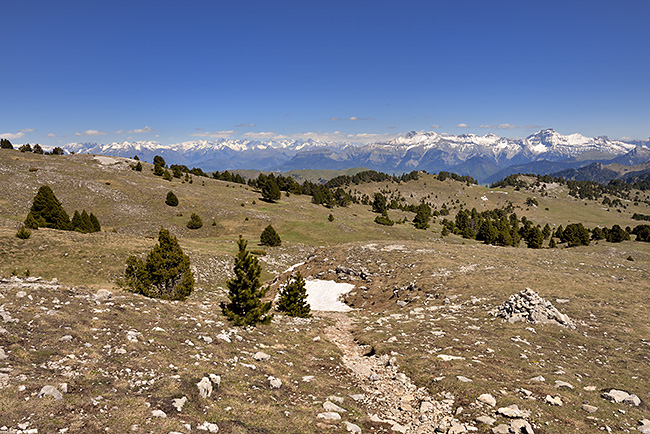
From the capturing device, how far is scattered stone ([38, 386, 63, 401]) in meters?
7.96

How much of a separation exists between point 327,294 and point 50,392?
2955cm

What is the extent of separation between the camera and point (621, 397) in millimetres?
12109

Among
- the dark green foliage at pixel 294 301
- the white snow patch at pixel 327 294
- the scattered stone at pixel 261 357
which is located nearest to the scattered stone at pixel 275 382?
the scattered stone at pixel 261 357

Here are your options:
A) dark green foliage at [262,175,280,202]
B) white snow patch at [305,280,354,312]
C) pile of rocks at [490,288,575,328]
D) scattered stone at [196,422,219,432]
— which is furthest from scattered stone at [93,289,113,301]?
dark green foliage at [262,175,280,202]

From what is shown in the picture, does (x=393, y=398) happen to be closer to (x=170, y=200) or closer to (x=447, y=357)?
(x=447, y=357)

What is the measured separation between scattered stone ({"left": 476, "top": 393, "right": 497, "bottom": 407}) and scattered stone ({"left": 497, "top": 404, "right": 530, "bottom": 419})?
0.53 m

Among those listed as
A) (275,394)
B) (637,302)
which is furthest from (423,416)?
(637,302)

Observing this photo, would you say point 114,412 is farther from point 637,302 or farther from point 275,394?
point 637,302

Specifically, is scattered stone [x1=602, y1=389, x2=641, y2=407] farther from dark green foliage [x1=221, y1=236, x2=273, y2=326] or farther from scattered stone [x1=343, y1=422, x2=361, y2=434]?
dark green foliage [x1=221, y1=236, x2=273, y2=326]

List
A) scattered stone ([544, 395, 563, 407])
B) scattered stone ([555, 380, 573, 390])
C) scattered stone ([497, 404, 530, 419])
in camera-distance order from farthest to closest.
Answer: scattered stone ([555, 380, 573, 390])
scattered stone ([544, 395, 563, 407])
scattered stone ([497, 404, 530, 419])

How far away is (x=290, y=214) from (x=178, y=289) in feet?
217

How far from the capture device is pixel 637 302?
24812mm

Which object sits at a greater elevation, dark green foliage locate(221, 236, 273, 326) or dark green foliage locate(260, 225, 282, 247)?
dark green foliage locate(221, 236, 273, 326)

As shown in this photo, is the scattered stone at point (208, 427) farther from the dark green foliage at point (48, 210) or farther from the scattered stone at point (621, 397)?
the dark green foliage at point (48, 210)
